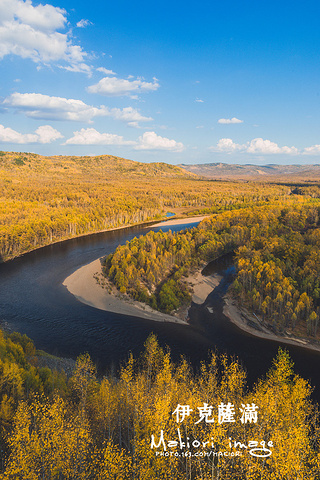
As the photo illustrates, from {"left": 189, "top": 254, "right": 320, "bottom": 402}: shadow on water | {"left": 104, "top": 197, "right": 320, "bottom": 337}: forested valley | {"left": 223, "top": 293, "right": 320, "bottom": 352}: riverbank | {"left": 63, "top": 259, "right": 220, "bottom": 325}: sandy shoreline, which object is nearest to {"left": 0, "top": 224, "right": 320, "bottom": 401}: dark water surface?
{"left": 189, "top": 254, "right": 320, "bottom": 402}: shadow on water

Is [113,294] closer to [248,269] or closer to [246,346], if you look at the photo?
[246,346]

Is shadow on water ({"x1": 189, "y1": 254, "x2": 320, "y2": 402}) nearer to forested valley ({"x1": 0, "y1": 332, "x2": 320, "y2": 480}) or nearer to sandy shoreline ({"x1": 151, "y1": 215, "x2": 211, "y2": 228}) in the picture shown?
forested valley ({"x1": 0, "y1": 332, "x2": 320, "y2": 480})

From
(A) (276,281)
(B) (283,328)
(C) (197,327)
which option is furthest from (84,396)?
(A) (276,281)

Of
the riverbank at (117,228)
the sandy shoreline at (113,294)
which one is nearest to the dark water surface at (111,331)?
the sandy shoreline at (113,294)

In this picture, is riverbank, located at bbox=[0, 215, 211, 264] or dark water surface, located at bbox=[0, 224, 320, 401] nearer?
dark water surface, located at bbox=[0, 224, 320, 401]

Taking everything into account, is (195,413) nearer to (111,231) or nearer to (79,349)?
(79,349)

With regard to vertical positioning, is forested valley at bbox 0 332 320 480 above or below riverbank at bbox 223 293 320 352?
above

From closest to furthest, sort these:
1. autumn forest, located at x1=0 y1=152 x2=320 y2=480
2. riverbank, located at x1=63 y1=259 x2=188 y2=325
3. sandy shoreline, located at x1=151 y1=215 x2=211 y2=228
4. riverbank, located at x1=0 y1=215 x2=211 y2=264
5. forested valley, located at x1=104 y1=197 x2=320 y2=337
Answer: autumn forest, located at x1=0 y1=152 x2=320 y2=480, forested valley, located at x1=104 y1=197 x2=320 y2=337, riverbank, located at x1=63 y1=259 x2=188 y2=325, riverbank, located at x1=0 y1=215 x2=211 y2=264, sandy shoreline, located at x1=151 y1=215 x2=211 y2=228

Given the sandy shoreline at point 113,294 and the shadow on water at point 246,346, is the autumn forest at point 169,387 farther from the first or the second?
the shadow on water at point 246,346
